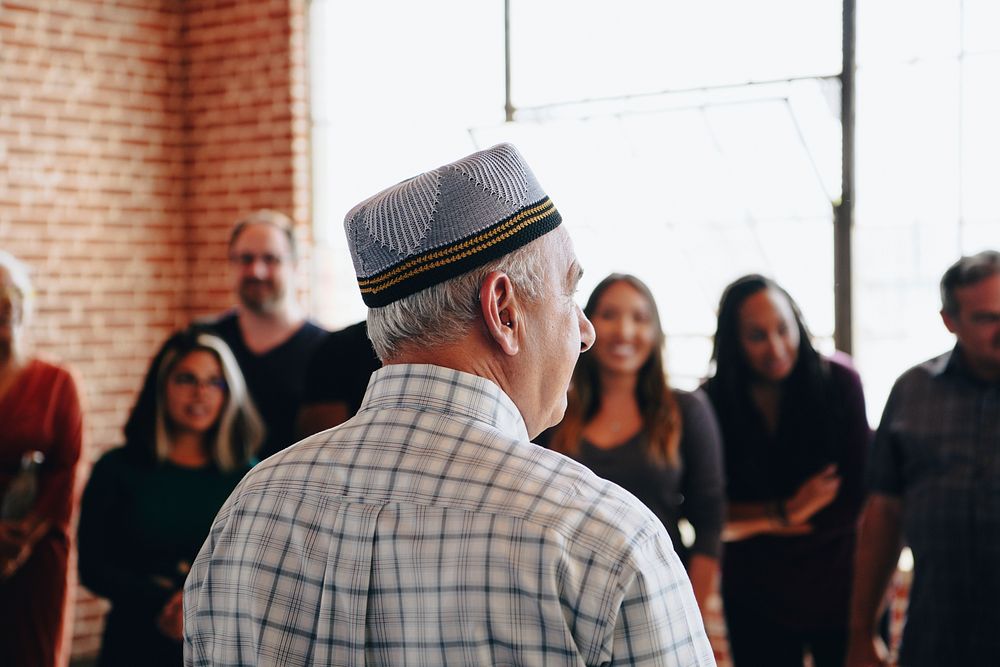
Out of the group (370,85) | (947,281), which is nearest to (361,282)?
(947,281)

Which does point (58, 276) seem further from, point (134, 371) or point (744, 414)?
point (744, 414)

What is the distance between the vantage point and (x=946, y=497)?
2570mm

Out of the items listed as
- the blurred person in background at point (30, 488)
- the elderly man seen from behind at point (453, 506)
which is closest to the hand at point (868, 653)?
the elderly man seen from behind at point (453, 506)

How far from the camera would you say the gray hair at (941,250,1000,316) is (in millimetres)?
2643

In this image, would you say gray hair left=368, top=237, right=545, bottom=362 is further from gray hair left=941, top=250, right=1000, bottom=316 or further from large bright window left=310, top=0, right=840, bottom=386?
large bright window left=310, top=0, right=840, bottom=386

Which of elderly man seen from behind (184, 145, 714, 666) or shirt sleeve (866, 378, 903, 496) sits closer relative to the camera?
elderly man seen from behind (184, 145, 714, 666)

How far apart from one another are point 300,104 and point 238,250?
1586 millimetres

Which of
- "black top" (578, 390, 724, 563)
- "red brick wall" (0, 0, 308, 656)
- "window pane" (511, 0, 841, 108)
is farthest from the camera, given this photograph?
"red brick wall" (0, 0, 308, 656)

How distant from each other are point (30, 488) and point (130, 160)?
2412mm

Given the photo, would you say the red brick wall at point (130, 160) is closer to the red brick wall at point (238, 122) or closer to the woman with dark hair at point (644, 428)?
the red brick wall at point (238, 122)

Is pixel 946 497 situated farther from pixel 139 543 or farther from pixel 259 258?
pixel 259 258

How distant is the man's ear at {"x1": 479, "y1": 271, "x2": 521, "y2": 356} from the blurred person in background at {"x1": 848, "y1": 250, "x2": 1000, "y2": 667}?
1912mm

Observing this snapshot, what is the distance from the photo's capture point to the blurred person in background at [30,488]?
3475 mm

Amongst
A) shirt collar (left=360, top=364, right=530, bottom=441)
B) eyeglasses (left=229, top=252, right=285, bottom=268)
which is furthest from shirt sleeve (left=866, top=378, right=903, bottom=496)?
eyeglasses (left=229, top=252, right=285, bottom=268)
